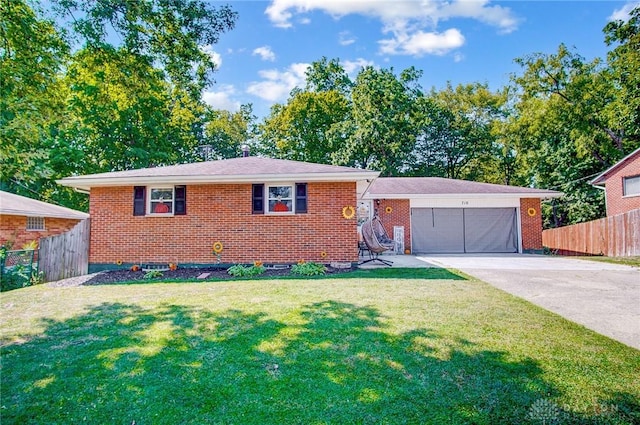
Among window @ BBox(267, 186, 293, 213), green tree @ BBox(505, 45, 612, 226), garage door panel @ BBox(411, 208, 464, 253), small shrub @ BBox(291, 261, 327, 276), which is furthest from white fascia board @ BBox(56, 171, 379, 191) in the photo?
green tree @ BBox(505, 45, 612, 226)

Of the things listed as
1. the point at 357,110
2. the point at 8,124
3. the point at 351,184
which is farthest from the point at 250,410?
the point at 357,110

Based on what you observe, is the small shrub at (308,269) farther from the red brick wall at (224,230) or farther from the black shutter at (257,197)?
the black shutter at (257,197)

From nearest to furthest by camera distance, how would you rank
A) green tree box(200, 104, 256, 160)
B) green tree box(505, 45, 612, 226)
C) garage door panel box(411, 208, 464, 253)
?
garage door panel box(411, 208, 464, 253) → green tree box(505, 45, 612, 226) → green tree box(200, 104, 256, 160)

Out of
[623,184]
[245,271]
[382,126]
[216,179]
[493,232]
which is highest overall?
[382,126]

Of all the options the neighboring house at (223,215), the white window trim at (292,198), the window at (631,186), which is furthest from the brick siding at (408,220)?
the white window trim at (292,198)

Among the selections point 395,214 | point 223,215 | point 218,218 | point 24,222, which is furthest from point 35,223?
point 395,214

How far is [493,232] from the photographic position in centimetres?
1452

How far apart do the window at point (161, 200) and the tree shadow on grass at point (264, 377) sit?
5720 mm

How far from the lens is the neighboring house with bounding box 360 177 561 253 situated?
14.3 meters

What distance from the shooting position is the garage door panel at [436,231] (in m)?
14.5

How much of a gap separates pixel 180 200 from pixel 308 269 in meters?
4.45

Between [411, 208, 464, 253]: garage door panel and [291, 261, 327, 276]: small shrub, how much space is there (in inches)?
275

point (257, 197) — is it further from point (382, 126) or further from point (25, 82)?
point (382, 126)

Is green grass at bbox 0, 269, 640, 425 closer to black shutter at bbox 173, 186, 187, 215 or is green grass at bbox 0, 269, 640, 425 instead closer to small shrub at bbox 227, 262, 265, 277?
small shrub at bbox 227, 262, 265, 277
